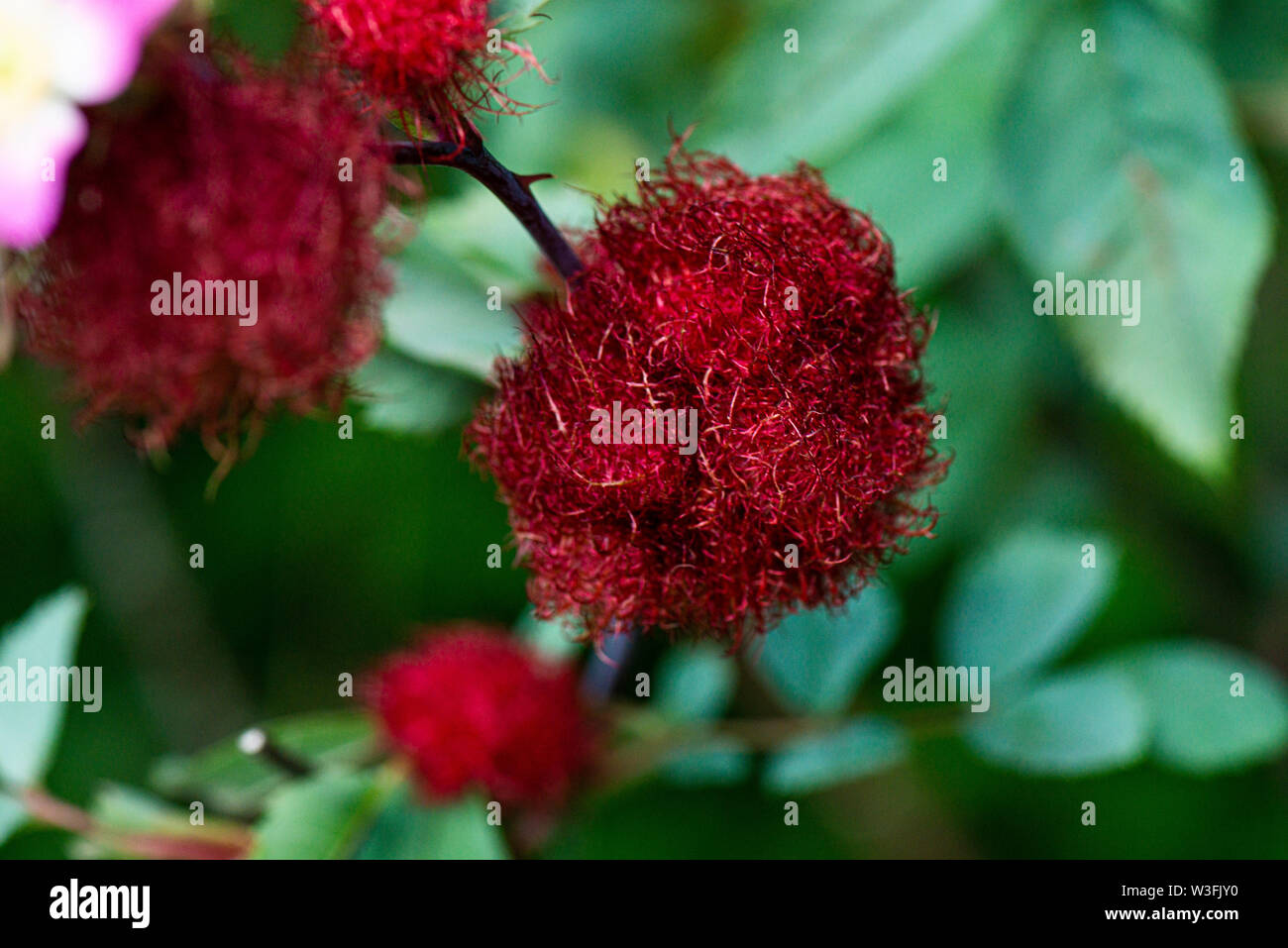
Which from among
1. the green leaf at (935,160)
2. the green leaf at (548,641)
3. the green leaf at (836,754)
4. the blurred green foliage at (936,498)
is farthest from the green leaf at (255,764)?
the green leaf at (935,160)

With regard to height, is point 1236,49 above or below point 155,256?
above

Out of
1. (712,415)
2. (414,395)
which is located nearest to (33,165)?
(712,415)

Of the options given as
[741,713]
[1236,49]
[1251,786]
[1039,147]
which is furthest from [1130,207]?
[1251,786]

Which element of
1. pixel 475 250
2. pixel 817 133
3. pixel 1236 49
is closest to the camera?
pixel 475 250

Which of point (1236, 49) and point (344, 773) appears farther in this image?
point (1236, 49)

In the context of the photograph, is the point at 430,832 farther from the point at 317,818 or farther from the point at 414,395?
the point at 414,395

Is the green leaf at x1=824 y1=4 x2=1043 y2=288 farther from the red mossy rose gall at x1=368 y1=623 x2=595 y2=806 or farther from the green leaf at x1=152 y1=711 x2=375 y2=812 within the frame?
the green leaf at x1=152 y1=711 x2=375 y2=812

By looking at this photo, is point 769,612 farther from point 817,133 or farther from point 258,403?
point 817,133

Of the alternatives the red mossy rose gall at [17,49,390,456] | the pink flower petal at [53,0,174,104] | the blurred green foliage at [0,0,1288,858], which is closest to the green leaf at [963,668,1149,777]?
the blurred green foliage at [0,0,1288,858]
